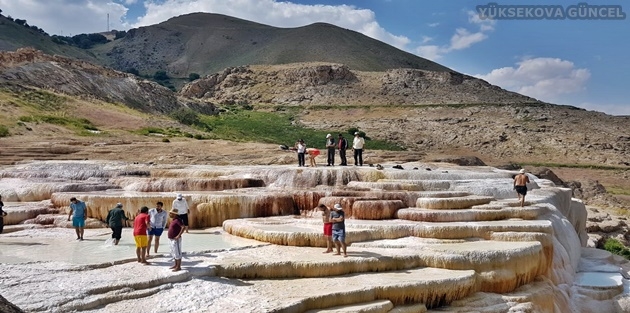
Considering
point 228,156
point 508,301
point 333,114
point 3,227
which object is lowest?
point 508,301

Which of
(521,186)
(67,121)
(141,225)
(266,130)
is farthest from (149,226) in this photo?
(266,130)

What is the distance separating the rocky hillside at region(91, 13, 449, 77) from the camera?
323 ft

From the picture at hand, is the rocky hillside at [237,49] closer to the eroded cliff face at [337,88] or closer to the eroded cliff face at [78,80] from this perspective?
the eroded cliff face at [337,88]

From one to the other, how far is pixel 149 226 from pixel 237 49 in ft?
343

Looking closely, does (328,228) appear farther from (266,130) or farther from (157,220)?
(266,130)

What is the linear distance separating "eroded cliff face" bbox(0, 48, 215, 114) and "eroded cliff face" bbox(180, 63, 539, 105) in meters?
19.4

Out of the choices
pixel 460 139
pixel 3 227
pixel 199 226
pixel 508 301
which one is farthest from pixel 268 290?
pixel 460 139

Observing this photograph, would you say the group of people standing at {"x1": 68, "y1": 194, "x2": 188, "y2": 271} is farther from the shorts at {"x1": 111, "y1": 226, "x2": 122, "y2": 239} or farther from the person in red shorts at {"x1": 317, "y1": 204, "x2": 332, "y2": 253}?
the person in red shorts at {"x1": 317, "y1": 204, "x2": 332, "y2": 253}

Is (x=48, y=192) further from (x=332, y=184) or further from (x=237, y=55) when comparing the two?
(x=237, y=55)

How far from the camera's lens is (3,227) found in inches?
536

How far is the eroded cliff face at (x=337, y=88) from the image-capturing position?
6550 cm

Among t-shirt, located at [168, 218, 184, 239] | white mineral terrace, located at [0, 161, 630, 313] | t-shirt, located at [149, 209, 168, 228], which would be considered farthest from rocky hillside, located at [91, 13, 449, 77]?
t-shirt, located at [168, 218, 184, 239]

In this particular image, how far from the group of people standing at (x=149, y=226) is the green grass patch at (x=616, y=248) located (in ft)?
54.8

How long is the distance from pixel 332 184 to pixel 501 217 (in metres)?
5.42
